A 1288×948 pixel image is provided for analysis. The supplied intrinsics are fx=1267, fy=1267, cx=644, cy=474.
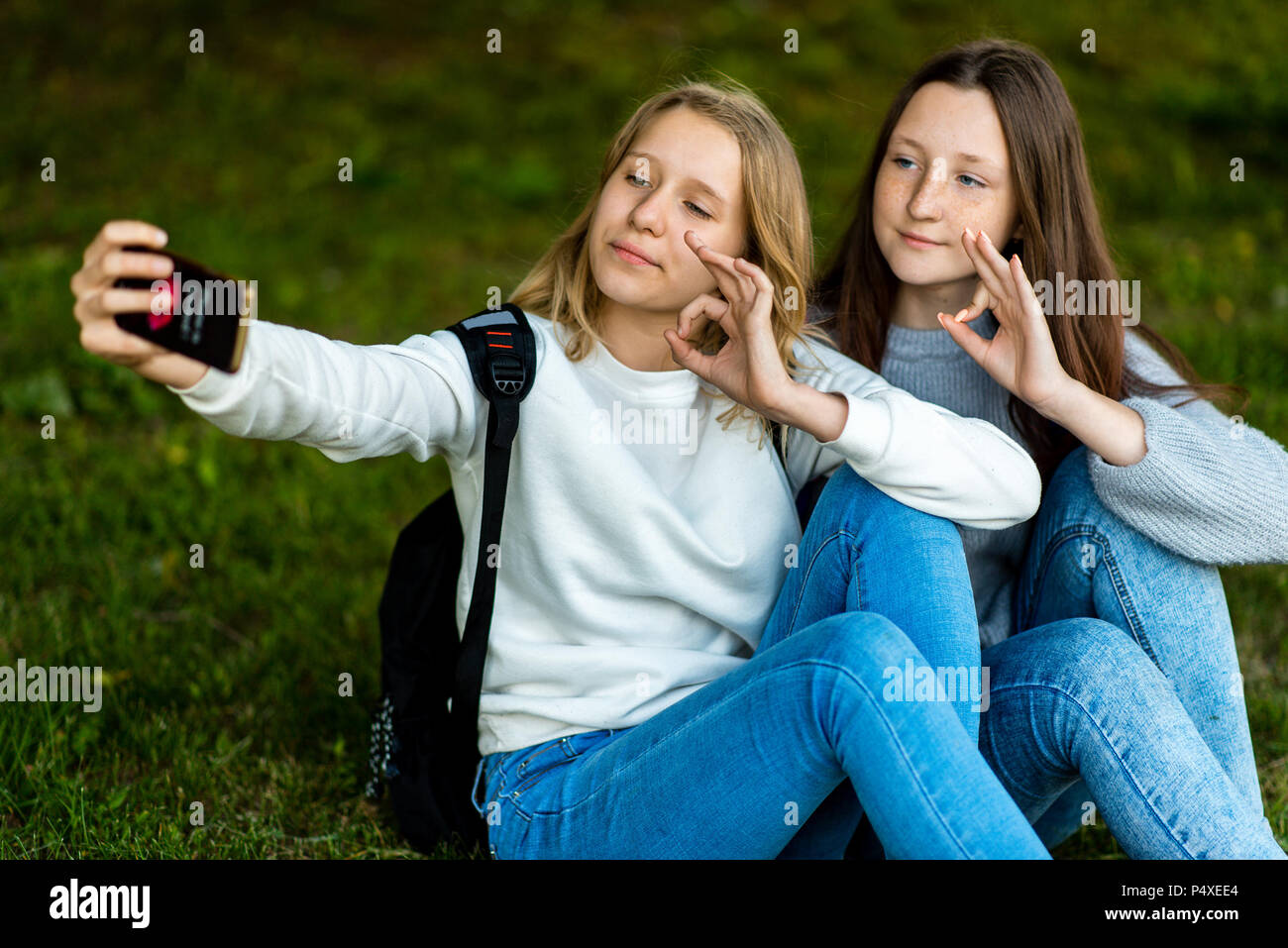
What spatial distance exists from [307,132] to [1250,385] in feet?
15.8

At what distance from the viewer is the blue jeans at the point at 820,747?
1.79m

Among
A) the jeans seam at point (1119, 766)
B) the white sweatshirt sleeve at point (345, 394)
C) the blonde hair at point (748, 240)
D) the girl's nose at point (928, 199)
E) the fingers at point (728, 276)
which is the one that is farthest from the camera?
the girl's nose at point (928, 199)

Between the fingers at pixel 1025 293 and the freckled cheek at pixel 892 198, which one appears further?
the freckled cheek at pixel 892 198

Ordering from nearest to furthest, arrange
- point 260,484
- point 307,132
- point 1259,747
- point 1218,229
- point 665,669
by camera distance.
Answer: point 665,669, point 1259,747, point 260,484, point 1218,229, point 307,132

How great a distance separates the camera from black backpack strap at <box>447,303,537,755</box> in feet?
6.87

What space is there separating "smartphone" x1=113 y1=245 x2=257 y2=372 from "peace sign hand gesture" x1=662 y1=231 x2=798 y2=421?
2.45 feet

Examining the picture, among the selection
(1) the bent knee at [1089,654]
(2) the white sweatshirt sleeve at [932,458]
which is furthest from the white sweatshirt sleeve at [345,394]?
(1) the bent knee at [1089,654]

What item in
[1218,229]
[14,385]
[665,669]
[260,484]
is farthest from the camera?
[1218,229]

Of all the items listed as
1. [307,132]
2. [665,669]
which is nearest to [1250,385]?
[665,669]

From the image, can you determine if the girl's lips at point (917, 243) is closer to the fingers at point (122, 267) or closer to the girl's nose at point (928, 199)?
the girl's nose at point (928, 199)

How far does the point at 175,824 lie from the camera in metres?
2.46

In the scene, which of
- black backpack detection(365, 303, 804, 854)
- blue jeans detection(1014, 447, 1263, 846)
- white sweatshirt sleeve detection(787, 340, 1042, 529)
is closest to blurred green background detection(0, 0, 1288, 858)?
black backpack detection(365, 303, 804, 854)

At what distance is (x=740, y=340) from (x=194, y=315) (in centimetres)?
90

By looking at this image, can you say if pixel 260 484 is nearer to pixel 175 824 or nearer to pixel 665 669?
pixel 175 824
